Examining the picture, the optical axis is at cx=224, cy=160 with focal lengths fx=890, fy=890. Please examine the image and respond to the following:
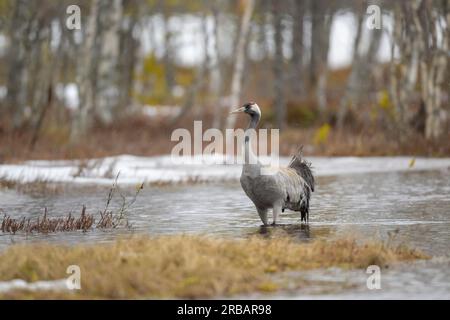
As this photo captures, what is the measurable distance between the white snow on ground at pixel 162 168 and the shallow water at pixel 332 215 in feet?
2.74

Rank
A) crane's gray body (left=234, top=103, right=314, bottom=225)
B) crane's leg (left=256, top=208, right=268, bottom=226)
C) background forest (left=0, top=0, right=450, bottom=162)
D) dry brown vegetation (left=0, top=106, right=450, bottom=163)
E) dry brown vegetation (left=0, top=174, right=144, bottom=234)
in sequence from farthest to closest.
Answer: background forest (left=0, top=0, right=450, bottom=162), dry brown vegetation (left=0, top=106, right=450, bottom=163), crane's leg (left=256, top=208, right=268, bottom=226), dry brown vegetation (left=0, top=174, right=144, bottom=234), crane's gray body (left=234, top=103, right=314, bottom=225)

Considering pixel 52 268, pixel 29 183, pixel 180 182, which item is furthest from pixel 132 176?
pixel 52 268

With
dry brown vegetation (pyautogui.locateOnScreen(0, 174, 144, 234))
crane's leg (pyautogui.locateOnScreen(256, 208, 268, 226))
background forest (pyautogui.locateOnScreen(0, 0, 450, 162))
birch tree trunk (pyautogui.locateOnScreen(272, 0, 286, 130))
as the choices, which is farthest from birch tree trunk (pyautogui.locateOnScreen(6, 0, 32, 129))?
crane's leg (pyautogui.locateOnScreen(256, 208, 268, 226))

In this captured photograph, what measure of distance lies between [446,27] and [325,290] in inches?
607

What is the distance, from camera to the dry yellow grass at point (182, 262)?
27.3ft

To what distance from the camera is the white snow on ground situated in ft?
60.3

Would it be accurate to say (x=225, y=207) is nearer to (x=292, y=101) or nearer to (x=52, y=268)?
(x=52, y=268)

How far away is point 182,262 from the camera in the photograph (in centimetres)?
886

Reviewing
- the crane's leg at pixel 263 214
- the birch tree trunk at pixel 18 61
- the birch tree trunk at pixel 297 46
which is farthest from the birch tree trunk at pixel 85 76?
the crane's leg at pixel 263 214

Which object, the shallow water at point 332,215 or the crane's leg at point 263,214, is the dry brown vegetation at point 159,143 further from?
the crane's leg at point 263,214

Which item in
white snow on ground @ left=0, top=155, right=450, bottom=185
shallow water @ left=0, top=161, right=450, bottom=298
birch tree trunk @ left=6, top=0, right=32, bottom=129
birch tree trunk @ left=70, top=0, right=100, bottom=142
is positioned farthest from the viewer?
birch tree trunk @ left=6, top=0, right=32, bottom=129

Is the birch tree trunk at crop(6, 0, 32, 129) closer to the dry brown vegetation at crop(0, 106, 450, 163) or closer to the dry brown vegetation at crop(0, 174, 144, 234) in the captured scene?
the dry brown vegetation at crop(0, 106, 450, 163)

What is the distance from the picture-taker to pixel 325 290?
8375 millimetres

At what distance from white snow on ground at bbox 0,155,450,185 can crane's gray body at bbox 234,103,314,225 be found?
237 inches
